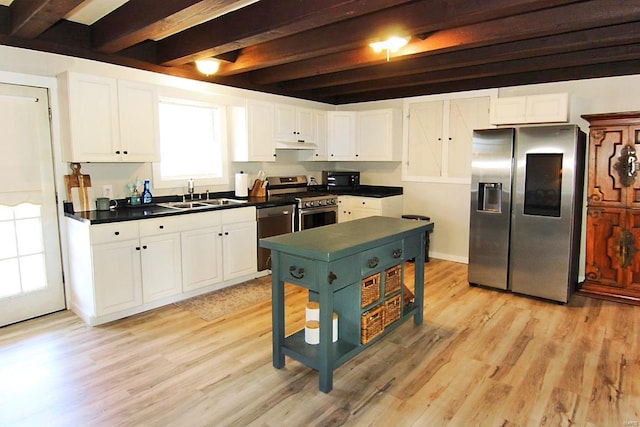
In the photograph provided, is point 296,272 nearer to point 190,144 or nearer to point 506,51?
point 506,51

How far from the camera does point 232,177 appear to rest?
200 inches

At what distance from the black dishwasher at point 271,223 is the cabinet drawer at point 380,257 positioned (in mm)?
2001

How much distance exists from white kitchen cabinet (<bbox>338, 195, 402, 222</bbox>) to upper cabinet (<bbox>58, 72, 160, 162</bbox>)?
2712 mm

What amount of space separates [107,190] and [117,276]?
0.93 metres

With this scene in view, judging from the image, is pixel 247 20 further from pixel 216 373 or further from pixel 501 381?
pixel 501 381

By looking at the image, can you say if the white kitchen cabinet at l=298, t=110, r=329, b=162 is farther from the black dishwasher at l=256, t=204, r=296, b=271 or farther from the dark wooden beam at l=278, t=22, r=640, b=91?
the black dishwasher at l=256, t=204, r=296, b=271

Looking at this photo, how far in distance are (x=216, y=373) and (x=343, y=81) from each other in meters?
3.45

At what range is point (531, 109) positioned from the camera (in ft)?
14.4

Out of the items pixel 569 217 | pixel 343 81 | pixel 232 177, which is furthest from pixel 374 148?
pixel 569 217

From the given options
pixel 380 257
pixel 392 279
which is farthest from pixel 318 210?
pixel 380 257

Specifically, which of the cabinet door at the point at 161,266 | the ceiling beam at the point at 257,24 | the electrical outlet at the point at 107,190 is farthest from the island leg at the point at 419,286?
the electrical outlet at the point at 107,190

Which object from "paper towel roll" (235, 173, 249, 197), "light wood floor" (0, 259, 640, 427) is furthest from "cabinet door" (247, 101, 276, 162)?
"light wood floor" (0, 259, 640, 427)

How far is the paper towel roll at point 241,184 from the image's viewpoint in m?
4.98

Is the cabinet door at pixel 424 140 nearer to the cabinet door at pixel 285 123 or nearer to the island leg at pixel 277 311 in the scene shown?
the cabinet door at pixel 285 123
